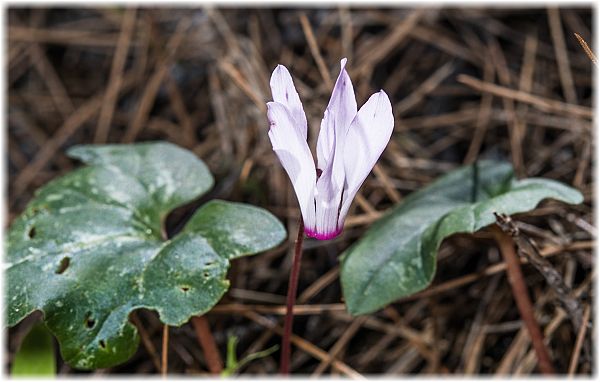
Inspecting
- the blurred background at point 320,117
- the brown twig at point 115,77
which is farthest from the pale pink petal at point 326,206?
the brown twig at point 115,77

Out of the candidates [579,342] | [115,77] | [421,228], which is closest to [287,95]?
[421,228]

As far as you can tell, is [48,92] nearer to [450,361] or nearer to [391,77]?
[391,77]

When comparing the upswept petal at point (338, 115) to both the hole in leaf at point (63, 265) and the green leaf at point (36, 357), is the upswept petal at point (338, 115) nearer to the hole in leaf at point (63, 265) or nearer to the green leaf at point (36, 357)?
the hole in leaf at point (63, 265)

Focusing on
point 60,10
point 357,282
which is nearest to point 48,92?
point 60,10

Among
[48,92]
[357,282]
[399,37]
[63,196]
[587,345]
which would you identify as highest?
[399,37]

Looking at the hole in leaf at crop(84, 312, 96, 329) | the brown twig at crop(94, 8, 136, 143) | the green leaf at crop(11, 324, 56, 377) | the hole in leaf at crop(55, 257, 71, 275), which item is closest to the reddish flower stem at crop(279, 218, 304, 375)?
the hole in leaf at crop(84, 312, 96, 329)

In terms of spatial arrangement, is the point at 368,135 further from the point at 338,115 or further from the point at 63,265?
the point at 63,265
